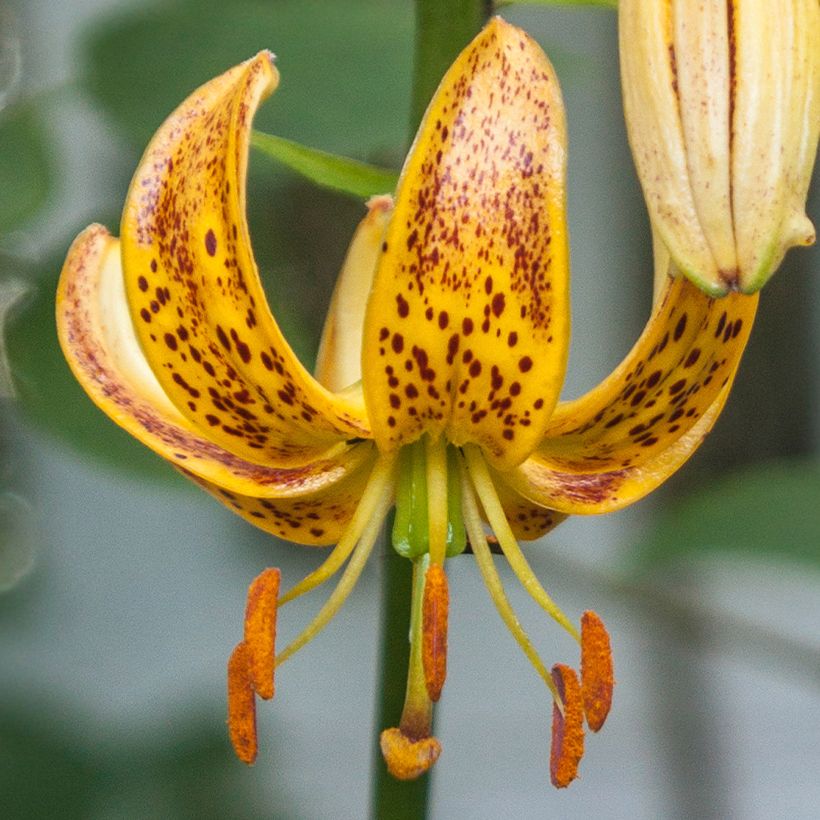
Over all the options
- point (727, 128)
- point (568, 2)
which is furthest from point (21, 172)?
point (727, 128)

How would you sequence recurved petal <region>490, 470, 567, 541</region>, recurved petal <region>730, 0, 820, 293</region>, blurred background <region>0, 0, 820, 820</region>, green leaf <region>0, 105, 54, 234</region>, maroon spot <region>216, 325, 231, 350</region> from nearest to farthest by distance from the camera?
recurved petal <region>730, 0, 820, 293</region> < maroon spot <region>216, 325, 231, 350</region> < recurved petal <region>490, 470, 567, 541</region> < green leaf <region>0, 105, 54, 234</region> < blurred background <region>0, 0, 820, 820</region>

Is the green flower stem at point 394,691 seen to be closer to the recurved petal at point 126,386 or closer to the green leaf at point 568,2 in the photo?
the recurved petal at point 126,386

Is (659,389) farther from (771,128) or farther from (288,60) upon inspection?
(288,60)

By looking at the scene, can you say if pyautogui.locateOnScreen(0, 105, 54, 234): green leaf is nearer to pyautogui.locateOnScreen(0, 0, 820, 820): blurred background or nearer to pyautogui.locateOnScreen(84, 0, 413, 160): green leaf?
pyautogui.locateOnScreen(84, 0, 413, 160): green leaf

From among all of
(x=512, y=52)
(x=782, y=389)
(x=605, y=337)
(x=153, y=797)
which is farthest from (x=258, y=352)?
(x=782, y=389)

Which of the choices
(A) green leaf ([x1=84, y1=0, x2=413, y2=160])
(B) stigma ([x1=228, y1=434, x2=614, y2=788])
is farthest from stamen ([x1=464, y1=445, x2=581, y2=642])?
(A) green leaf ([x1=84, y1=0, x2=413, y2=160])

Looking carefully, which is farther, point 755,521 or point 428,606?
point 755,521
